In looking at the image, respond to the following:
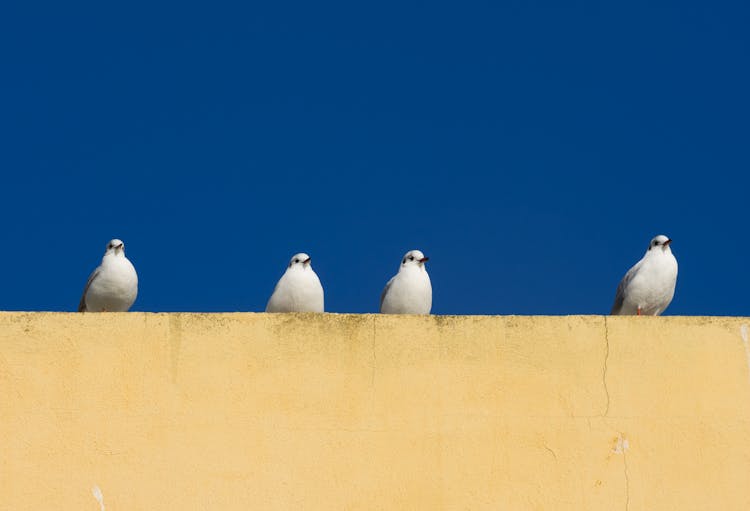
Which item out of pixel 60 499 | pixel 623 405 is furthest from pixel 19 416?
pixel 623 405

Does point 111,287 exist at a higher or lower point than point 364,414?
higher

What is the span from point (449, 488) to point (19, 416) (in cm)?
271

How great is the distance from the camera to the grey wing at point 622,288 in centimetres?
1107

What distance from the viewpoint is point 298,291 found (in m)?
10.9

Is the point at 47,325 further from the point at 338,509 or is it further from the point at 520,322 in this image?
the point at 520,322

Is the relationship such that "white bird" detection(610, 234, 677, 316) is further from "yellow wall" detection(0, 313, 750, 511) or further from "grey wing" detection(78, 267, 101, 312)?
"grey wing" detection(78, 267, 101, 312)

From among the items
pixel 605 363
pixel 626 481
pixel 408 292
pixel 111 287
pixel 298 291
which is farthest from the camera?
pixel 111 287

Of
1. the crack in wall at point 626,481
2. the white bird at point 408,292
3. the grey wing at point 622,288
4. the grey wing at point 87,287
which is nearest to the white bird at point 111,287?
the grey wing at point 87,287

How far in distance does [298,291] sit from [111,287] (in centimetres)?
174

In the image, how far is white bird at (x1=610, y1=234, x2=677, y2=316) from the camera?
35.9ft

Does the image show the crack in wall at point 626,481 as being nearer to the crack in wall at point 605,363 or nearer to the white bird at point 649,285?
the crack in wall at point 605,363

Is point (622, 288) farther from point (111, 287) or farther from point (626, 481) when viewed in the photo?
point (111, 287)

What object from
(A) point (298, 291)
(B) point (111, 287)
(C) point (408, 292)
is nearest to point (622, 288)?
(C) point (408, 292)

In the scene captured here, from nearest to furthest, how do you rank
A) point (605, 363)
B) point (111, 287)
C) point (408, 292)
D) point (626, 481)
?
1. point (626, 481)
2. point (605, 363)
3. point (408, 292)
4. point (111, 287)
